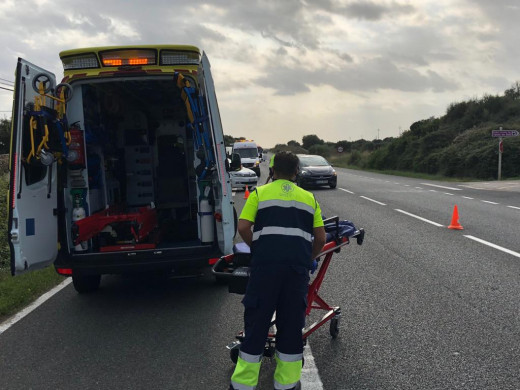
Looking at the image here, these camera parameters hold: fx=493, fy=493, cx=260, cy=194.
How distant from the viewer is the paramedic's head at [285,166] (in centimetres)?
345

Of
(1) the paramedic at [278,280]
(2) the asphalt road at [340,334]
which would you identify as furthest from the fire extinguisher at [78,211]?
(1) the paramedic at [278,280]

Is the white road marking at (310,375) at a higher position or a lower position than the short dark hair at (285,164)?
lower

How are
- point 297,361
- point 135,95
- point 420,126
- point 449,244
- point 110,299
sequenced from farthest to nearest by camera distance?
1. point 420,126
2. point 449,244
3. point 135,95
4. point 110,299
5. point 297,361

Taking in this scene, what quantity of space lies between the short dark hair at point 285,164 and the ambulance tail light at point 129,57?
8.20 ft

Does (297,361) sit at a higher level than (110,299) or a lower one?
higher

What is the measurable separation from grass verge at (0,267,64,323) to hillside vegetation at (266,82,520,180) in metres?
29.1

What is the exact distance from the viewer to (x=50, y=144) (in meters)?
5.05

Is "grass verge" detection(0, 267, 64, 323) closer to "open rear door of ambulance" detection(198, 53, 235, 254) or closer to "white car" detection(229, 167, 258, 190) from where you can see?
"open rear door of ambulance" detection(198, 53, 235, 254)

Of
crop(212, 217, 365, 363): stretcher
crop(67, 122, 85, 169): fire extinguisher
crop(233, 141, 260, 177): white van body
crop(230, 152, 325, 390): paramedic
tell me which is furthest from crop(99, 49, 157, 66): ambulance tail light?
crop(233, 141, 260, 177): white van body

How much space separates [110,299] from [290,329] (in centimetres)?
334

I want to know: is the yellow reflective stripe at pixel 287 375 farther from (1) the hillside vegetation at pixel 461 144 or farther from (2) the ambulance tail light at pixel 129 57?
(1) the hillside vegetation at pixel 461 144

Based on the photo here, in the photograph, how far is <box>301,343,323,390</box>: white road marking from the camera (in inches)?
138

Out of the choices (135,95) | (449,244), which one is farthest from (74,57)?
(449,244)

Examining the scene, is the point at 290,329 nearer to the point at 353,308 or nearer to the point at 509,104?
the point at 353,308
